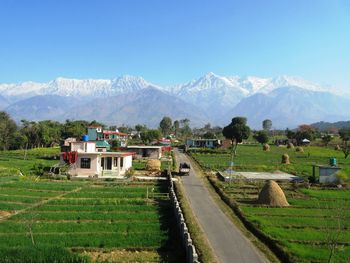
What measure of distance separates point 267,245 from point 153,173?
31.1 metres

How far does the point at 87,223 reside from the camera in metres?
25.4

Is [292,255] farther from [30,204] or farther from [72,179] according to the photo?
[72,179]

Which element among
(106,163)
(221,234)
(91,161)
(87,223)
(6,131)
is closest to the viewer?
(221,234)

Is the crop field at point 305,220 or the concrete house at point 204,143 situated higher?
the concrete house at point 204,143

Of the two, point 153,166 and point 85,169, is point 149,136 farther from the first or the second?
point 85,169

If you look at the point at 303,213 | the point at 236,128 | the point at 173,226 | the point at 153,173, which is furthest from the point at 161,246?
the point at 236,128

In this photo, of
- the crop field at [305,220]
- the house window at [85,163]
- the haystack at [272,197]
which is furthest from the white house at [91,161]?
the haystack at [272,197]

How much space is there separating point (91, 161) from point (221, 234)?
27.9 m

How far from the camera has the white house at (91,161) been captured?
4797 cm

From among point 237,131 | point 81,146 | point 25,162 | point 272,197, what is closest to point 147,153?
point 25,162

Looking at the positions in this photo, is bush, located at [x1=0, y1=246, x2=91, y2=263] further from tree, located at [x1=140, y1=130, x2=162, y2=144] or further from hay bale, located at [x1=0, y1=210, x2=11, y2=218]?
tree, located at [x1=140, y1=130, x2=162, y2=144]

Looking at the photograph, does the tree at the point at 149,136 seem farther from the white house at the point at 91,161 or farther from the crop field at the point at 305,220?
the crop field at the point at 305,220

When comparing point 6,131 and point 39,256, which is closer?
point 39,256

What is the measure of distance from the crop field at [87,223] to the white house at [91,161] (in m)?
7.24
